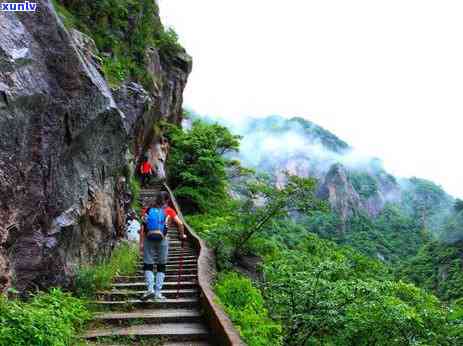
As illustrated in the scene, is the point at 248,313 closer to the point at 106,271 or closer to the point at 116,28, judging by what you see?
the point at 106,271

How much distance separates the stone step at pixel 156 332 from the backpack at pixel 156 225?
65.6 inches

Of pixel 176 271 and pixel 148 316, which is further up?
pixel 148 316

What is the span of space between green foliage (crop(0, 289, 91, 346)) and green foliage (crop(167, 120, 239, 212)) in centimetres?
1753

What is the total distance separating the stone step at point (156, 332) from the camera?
663cm

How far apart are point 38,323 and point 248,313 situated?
13.5ft

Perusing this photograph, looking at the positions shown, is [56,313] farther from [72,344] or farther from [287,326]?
[287,326]

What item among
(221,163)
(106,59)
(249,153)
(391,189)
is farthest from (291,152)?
(106,59)

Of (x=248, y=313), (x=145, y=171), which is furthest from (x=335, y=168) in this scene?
(x=248, y=313)

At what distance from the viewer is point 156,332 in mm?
6762

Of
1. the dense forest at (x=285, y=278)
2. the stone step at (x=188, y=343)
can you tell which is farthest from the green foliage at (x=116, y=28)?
the stone step at (x=188, y=343)

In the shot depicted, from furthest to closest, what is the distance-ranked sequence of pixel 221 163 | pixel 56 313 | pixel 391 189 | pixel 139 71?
1. pixel 391 189
2. pixel 221 163
3. pixel 139 71
4. pixel 56 313

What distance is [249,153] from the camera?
160625mm

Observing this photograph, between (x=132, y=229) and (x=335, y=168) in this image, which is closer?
(x=132, y=229)

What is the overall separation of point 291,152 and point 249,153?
51.6ft
